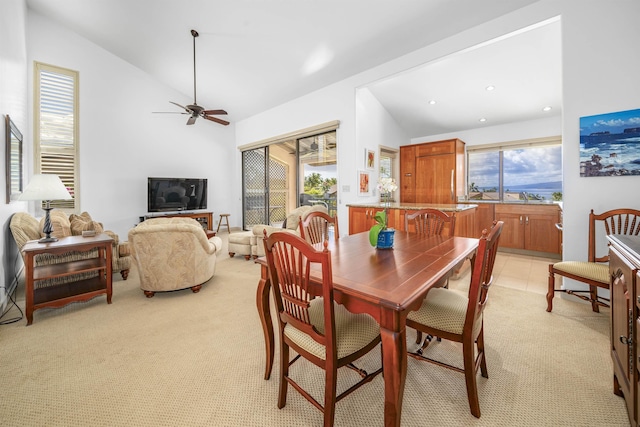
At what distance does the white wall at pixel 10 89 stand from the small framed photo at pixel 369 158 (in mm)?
4712

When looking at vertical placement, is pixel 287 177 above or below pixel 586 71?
below

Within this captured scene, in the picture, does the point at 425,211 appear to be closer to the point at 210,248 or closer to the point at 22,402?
the point at 210,248

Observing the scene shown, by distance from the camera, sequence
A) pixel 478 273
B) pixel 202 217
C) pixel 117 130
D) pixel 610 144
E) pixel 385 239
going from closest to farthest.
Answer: pixel 478 273 → pixel 385 239 → pixel 610 144 → pixel 117 130 → pixel 202 217

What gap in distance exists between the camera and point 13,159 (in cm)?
331

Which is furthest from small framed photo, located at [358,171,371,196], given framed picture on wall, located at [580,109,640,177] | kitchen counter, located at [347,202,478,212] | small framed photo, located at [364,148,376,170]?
framed picture on wall, located at [580,109,640,177]

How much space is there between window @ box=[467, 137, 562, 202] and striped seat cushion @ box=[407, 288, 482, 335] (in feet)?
16.6

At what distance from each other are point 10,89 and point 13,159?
2.75 ft

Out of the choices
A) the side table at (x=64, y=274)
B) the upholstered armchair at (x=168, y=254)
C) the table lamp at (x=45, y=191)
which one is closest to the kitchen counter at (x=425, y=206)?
the upholstered armchair at (x=168, y=254)

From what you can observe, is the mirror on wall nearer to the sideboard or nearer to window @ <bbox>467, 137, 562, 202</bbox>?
the sideboard

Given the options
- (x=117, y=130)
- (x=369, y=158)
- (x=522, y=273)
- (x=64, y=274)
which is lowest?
(x=522, y=273)

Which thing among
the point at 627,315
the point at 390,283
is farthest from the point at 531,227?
the point at 390,283

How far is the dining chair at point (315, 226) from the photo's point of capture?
2.22 meters

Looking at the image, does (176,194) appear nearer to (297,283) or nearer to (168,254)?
(168,254)

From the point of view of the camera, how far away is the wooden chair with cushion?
2256 millimetres
